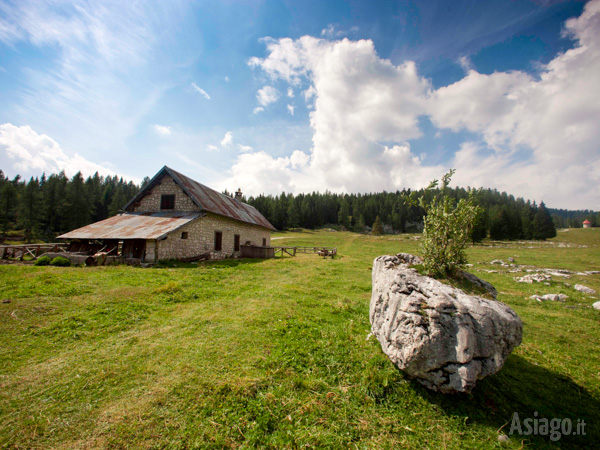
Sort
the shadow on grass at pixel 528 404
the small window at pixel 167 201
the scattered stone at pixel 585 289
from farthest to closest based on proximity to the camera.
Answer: the small window at pixel 167 201 < the scattered stone at pixel 585 289 < the shadow on grass at pixel 528 404

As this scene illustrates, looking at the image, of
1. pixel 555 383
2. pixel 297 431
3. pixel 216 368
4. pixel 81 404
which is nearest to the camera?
pixel 297 431

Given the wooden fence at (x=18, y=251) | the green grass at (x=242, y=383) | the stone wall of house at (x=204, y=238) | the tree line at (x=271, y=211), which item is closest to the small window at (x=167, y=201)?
the stone wall of house at (x=204, y=238)

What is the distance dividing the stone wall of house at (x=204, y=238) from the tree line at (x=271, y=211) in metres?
17.0

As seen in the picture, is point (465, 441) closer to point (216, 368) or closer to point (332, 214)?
point (216, 368)

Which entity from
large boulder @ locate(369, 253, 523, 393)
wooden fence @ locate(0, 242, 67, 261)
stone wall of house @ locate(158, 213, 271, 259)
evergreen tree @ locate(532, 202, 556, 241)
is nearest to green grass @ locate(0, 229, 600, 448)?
large boulder @ locate(369, 253, 523, 393)

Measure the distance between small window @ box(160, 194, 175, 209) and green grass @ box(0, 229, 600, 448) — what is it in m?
13.8

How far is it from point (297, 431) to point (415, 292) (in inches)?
127

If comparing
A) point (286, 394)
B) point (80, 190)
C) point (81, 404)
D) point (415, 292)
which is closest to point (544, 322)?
point (415, 292)

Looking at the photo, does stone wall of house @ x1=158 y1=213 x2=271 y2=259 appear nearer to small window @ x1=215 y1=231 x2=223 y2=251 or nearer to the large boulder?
small window @ x1=215 y1=231 x2=223 y2=251

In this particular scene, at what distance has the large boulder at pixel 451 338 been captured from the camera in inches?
150

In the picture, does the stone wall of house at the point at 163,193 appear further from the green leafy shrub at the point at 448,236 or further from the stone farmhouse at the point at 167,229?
the green leafy shrub at the point at 448,236

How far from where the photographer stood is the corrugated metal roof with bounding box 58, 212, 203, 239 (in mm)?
16312

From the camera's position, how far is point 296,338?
19.3 feet

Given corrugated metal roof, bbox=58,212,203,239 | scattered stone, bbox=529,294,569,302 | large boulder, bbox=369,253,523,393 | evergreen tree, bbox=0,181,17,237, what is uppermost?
evergreen tree, bbox=0,181,17,237
